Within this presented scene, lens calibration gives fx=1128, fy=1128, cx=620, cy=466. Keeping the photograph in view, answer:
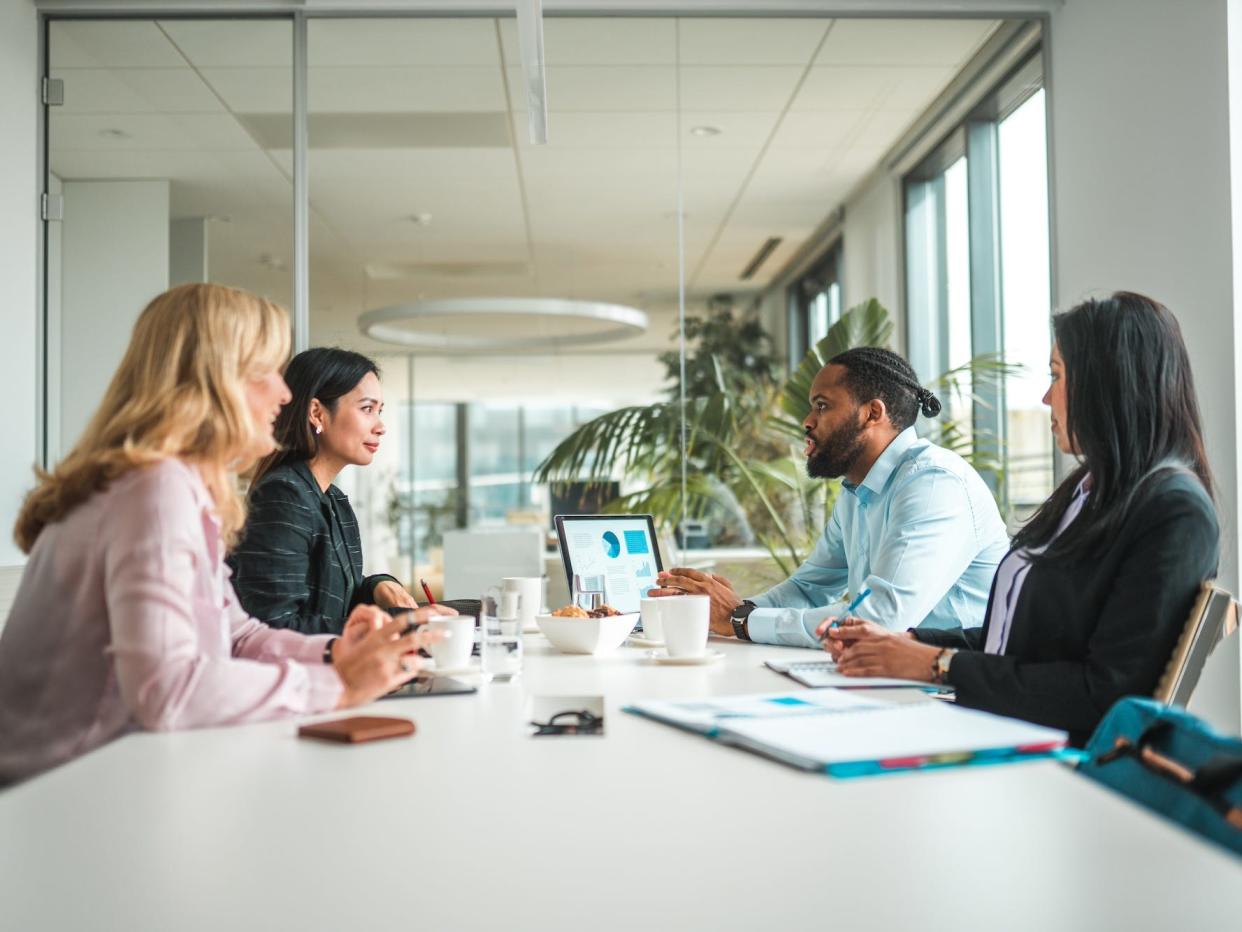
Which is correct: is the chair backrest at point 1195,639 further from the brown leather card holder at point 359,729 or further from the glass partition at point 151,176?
the glass partition at point 151,176

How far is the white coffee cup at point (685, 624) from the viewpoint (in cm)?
185

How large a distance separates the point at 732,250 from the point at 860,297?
46.7 inches

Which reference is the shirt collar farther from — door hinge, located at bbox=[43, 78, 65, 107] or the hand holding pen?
door hinge, located at bbox=[43, 78, 65, 107]

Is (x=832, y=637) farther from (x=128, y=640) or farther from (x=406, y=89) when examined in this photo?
(x=406, y=89)

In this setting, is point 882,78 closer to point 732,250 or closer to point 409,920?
point 732,250

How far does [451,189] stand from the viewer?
4.70 metres

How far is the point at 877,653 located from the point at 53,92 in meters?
3.77

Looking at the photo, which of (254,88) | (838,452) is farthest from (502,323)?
(838,452)

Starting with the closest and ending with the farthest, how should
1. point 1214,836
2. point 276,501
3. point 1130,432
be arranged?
point 1214,836 < point 1130,432 < point 276,501

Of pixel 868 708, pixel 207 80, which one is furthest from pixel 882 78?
pixel 868 708

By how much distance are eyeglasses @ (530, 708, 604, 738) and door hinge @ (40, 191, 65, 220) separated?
3.52 meters

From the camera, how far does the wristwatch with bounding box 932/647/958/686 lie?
1.66 metres

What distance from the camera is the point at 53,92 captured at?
407 centimetres

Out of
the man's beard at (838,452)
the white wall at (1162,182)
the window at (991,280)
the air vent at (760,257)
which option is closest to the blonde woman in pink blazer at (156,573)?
the man's beard at (838,452)
